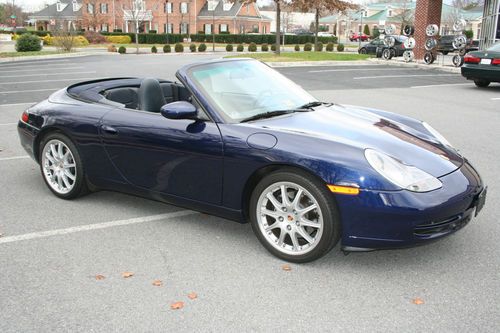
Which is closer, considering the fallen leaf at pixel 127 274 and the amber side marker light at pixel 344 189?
the amber side marker light at pixel 344 189

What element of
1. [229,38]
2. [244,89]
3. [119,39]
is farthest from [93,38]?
[244,89]

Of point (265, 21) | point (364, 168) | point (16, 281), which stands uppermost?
point (265, 21)

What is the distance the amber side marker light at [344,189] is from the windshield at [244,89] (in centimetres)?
102

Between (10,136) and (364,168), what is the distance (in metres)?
6.87

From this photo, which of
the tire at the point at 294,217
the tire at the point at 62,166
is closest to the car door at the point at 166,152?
the tire at the point at 294,217

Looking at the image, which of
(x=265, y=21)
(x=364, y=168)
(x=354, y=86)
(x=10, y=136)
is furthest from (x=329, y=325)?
(x=265, y=21)

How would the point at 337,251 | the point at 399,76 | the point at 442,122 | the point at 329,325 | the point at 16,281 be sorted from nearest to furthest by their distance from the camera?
the point at 329,325, the point at 16,281, the point at 337,251, the point at 442,122, the point at 399,76

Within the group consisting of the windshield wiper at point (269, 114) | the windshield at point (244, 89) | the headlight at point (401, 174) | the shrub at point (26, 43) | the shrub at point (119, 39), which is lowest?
the headlight at point (401, 174)

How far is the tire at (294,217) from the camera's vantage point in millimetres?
3529

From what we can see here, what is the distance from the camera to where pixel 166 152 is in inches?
168

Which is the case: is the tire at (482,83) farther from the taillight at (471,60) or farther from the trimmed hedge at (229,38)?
the trimmed hedge at (229,38)

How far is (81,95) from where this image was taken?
5293 mm

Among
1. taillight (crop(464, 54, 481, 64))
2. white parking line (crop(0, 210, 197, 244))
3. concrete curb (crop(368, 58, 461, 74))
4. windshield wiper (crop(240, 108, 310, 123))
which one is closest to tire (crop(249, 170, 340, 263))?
windshield wiper (crop(240, 108, 310, 123))

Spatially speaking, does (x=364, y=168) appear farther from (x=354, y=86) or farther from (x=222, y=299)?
(x=354, y=86)
